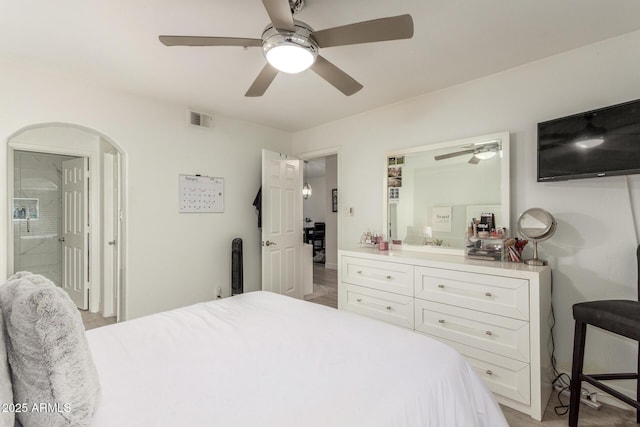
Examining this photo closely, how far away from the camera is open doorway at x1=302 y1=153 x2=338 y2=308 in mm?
4484

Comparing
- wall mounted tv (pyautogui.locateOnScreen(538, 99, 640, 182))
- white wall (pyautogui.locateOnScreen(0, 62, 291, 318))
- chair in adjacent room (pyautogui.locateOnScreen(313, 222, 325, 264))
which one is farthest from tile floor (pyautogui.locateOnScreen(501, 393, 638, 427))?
chair in adjacent room (pyautogui.locateOnScreen(313, 222, 325, 264))

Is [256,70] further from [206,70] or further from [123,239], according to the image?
[123,239]

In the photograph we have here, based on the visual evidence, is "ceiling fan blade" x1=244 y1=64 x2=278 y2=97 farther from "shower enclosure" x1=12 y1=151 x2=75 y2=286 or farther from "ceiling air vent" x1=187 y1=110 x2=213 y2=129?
"shower enclosure" x1=12 y1=151 x2=75 y2=286

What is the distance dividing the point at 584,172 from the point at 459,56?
45.4 inches

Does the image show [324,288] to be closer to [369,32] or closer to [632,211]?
[632,211]

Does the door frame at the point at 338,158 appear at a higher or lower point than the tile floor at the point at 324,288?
higher

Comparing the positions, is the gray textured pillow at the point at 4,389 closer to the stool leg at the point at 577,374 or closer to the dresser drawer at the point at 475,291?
the dresser drawer at the point at 475,291

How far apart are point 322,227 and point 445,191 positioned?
5.16 meters

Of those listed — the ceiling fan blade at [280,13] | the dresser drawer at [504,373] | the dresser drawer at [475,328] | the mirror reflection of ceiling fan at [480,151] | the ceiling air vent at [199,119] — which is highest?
the ceiling air vent at [199,119]

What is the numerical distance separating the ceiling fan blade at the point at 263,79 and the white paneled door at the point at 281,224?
144 centimetres

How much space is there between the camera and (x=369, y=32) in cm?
143

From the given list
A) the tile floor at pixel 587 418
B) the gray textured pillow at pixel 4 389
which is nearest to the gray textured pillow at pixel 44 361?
the gray textured pillow at pixel 4 389

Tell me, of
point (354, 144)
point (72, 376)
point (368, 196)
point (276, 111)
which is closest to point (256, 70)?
point (276, 111)

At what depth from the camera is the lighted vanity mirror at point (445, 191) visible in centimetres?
244
